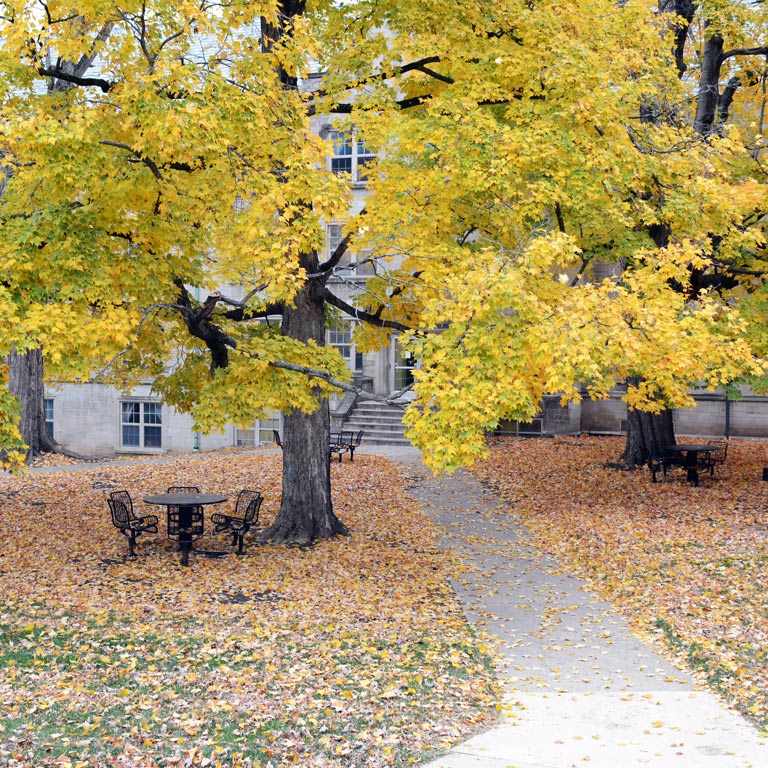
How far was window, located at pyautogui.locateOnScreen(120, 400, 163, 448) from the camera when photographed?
108 ft

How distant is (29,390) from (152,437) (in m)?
8.19

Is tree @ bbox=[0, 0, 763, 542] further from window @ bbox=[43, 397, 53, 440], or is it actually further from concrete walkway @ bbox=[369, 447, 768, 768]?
window @ bbox=[43, 397, 53, 440]

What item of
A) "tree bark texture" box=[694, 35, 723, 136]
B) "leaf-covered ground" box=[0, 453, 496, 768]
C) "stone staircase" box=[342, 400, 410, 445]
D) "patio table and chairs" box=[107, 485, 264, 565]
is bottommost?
"leaf-covered ground" box=[0, 453, 496, 768]

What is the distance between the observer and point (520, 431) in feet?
102

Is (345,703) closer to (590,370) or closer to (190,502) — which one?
(590,370)

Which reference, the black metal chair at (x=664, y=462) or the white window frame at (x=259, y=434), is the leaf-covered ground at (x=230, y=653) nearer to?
the black metal chair at (x=664, y=462)

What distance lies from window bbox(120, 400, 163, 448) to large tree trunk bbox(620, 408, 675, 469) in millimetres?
17512

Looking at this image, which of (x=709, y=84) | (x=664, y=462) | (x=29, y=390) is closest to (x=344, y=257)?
(x=29, y=390)

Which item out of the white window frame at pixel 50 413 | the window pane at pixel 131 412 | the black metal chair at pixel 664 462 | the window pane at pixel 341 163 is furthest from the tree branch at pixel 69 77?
the white window frame at pixel 50 413

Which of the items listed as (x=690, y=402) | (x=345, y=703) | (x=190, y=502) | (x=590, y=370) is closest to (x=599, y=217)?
(x=690, y=402)

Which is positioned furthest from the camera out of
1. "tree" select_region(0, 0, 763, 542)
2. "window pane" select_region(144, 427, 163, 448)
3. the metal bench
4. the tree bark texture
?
"window pane" select_region(144, 427, 163, 448)

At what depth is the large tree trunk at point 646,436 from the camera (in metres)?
22.3

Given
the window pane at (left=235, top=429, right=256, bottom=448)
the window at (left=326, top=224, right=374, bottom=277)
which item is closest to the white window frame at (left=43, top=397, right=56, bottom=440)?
the window pane at (left=235, top=429, right=256, bottom=448)

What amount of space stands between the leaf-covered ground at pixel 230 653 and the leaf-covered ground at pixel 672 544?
2408mm
